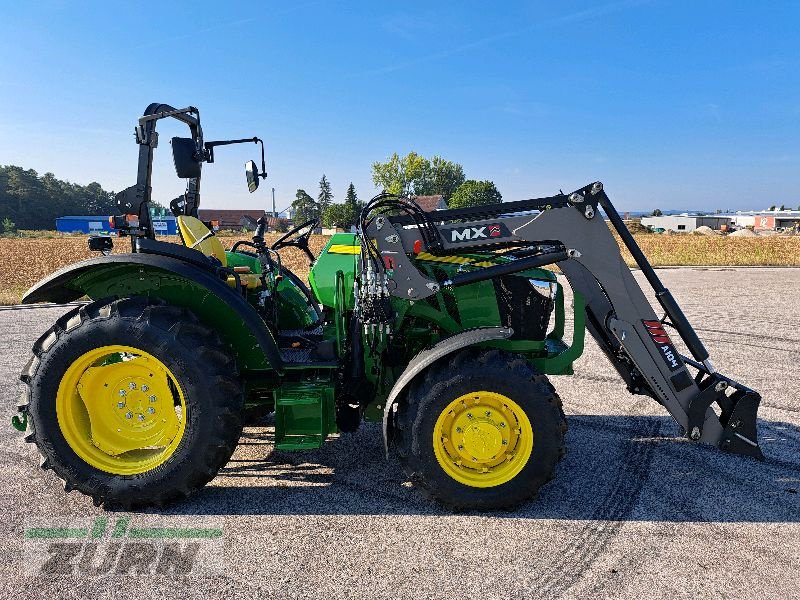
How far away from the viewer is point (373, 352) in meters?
3.63

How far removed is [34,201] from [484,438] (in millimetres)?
76622

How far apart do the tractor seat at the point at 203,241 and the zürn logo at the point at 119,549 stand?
1.65 meters

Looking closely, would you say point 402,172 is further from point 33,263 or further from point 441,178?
point 33,263

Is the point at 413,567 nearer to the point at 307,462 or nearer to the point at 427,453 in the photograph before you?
the point at 427,453

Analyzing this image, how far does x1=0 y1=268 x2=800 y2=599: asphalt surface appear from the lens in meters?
2.52

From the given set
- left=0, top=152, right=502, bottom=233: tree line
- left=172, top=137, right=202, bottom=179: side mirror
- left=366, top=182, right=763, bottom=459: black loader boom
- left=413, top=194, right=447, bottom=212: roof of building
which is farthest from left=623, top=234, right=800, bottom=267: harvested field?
left=0, top=152, right=502, bottom=233: tree line

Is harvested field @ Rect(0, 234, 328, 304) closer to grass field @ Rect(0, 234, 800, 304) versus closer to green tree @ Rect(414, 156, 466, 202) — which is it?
grass field @ Rect(0, 234, 800, 304)

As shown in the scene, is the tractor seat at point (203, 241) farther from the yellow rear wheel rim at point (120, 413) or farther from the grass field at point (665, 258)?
the grass field at point (665, 258)

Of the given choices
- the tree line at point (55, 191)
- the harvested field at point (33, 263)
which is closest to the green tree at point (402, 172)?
the tree line at point (55, 191)

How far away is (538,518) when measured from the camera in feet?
10.2

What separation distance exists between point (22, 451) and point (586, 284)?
415 centimetres

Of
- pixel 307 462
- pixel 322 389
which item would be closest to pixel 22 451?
pixel 307 462

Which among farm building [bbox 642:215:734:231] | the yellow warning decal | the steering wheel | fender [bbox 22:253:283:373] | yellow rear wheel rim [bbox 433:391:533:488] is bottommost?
yellow rear wheel rim [bbox 433:391:533:488]

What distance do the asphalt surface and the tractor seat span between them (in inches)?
48.5
